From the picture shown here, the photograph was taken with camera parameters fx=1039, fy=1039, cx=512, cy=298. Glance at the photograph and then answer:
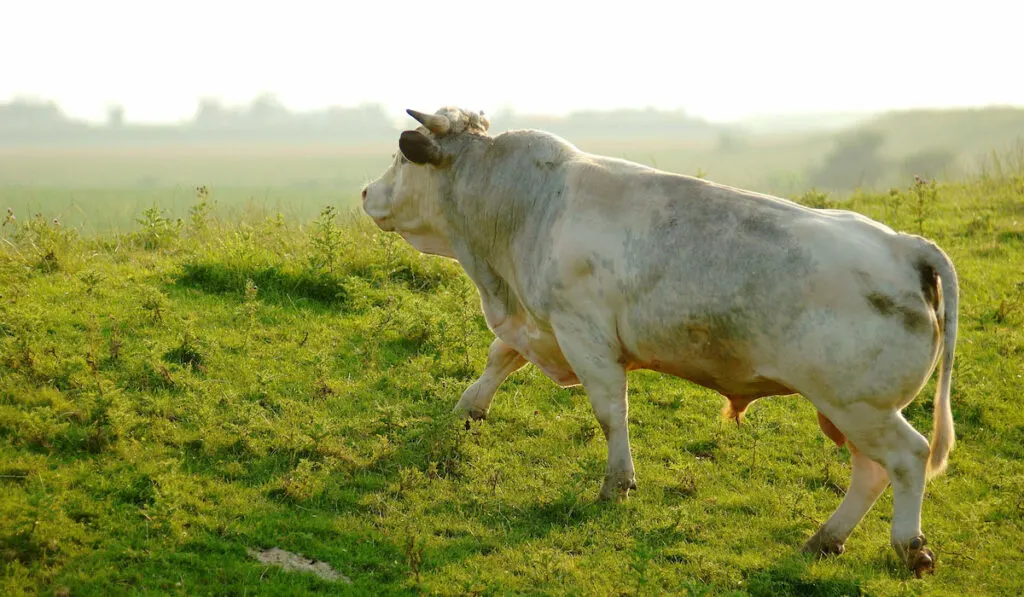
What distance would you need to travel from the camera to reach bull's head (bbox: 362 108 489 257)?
7582 millimetres

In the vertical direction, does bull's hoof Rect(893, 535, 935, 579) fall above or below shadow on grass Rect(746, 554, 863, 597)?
above

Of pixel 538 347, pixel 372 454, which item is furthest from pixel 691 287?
pixel 372 454

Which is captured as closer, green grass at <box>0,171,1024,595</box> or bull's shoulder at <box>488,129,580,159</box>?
green grass at <box>0,171,1024,595</box>

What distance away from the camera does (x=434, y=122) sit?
757 cm

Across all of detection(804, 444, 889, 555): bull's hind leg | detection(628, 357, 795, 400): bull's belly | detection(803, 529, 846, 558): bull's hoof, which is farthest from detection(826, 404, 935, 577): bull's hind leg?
detection(803, 529, 846, 558): bull's hoof

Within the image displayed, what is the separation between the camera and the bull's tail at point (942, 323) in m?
5.84

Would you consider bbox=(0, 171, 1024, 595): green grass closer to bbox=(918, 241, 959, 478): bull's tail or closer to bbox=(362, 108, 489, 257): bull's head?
bbox=(918, 241, 959, 478): bull's tail

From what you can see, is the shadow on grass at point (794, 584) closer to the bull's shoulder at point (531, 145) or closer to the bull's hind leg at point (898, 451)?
the bull's hind leg at point (898, 451)

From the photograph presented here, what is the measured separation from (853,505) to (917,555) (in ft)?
1.81

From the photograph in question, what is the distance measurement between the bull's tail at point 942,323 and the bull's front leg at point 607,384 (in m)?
1.93

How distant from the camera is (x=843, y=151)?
21.5 metres

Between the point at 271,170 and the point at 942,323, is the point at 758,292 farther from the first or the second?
the point at 271,170

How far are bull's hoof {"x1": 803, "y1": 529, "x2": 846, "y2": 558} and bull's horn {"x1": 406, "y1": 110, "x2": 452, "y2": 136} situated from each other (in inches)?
150

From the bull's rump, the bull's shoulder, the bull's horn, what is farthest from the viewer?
the bull's horn
